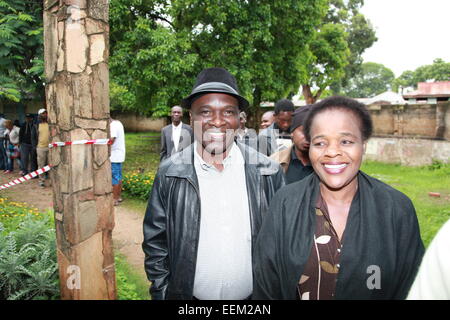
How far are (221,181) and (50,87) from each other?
1.44 m

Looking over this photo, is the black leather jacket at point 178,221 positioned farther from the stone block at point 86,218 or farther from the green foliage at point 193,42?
the green foliage at point 193,42

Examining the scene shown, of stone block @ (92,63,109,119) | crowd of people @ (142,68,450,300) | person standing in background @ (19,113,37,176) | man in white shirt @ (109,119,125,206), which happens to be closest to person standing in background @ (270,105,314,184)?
crowd of people @ (142,68,450,300)

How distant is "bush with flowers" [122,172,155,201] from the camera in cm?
733

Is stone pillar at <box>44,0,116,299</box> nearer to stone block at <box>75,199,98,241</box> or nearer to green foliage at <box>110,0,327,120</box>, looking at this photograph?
stone block at <box>75,199,98,241</box>

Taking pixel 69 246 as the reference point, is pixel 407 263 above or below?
above

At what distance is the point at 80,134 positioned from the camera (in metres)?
2.32

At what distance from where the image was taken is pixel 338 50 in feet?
61.0

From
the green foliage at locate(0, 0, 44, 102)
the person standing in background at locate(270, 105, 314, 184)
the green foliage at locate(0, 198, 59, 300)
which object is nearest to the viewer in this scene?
the person standing in background at locate(270, 105, 314, 184)

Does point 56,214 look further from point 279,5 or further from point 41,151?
point 279,5

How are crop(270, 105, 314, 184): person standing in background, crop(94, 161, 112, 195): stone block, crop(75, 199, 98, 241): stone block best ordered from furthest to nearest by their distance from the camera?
1. crop(270, 105, 314, 184): person standing in background
2. crop(94, 161, 112, 195): stone block
3. crop(75, 199, 98, 241): stone block

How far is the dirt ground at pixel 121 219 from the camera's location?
4.70 meters

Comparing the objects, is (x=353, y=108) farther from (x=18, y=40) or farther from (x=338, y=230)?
(x=18, y=40)

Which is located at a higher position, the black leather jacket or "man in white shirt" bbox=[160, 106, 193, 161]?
"man in white shirt" bbox=[160, 106, 193, 161]

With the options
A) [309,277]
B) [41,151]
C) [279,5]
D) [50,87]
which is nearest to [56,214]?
[50,87]
